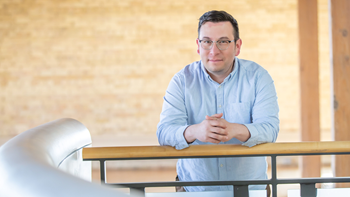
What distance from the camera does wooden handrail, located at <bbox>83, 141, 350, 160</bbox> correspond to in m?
1.02

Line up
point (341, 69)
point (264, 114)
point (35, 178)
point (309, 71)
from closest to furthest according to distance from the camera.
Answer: point (35, 178) < point (264, 114) < point (341, 69) < point (309, 71)

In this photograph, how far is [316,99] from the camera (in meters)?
3.36

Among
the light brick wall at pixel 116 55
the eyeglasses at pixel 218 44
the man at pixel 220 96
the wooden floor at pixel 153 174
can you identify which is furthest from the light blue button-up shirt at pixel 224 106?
the light brick wall at pixel 116 55

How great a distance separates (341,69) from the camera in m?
2.65

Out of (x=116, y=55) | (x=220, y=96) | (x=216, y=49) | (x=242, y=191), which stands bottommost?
(x=242, y=191)

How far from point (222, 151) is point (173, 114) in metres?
0.60

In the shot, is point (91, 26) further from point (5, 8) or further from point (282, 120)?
point (282, 120)

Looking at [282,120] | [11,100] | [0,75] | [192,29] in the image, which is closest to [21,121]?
[11,100]

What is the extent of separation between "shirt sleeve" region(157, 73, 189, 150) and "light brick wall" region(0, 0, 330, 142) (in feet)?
12.5

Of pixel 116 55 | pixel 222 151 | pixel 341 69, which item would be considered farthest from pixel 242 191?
pixel 116 55

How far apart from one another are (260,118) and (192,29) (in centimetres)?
416

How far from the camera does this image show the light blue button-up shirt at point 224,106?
1574 millimetres

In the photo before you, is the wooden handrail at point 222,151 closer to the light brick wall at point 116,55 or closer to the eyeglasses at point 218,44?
the eyeglasses at point 218,44

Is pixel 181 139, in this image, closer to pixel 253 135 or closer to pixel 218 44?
pixel 253 135
